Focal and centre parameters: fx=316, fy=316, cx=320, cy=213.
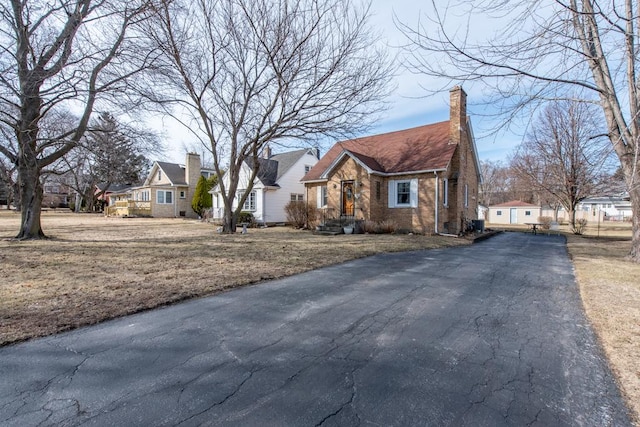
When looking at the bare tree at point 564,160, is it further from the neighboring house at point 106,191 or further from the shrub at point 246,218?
the neighboring house at point 106,191

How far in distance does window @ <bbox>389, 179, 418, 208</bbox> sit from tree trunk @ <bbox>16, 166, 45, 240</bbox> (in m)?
15.8

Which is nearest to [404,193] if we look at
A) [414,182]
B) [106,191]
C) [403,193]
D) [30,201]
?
[403,193]

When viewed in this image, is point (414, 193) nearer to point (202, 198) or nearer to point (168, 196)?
point (202, 198)

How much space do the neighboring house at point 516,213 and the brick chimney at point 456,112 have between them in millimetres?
26303

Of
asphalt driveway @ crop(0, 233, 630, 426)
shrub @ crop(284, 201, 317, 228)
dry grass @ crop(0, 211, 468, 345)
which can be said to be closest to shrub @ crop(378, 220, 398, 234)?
shrub @ crop(284, 201, 317, 228)

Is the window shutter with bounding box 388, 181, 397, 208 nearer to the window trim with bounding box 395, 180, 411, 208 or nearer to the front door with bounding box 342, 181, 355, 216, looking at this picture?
the window trim with bounding box 395, 180, 411, 208

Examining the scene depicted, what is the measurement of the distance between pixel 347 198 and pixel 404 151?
4643 mm

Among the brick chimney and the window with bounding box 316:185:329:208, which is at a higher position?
the brick chimney

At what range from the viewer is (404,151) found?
1897 centimetres

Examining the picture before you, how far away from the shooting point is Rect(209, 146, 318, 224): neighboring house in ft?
77.8

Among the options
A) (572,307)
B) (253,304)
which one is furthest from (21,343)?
(572,307)

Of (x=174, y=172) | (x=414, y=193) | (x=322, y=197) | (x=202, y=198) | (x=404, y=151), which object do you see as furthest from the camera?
(x=174, y=172)

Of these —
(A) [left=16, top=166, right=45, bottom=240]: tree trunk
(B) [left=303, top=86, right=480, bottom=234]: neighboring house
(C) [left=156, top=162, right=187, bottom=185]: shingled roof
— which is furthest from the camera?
(C) [left=156, top=162, right=187, bottom=185]: shingled roof

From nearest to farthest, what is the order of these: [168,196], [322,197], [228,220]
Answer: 1. [228,220]
2. [322,197]
3. [168,196]
